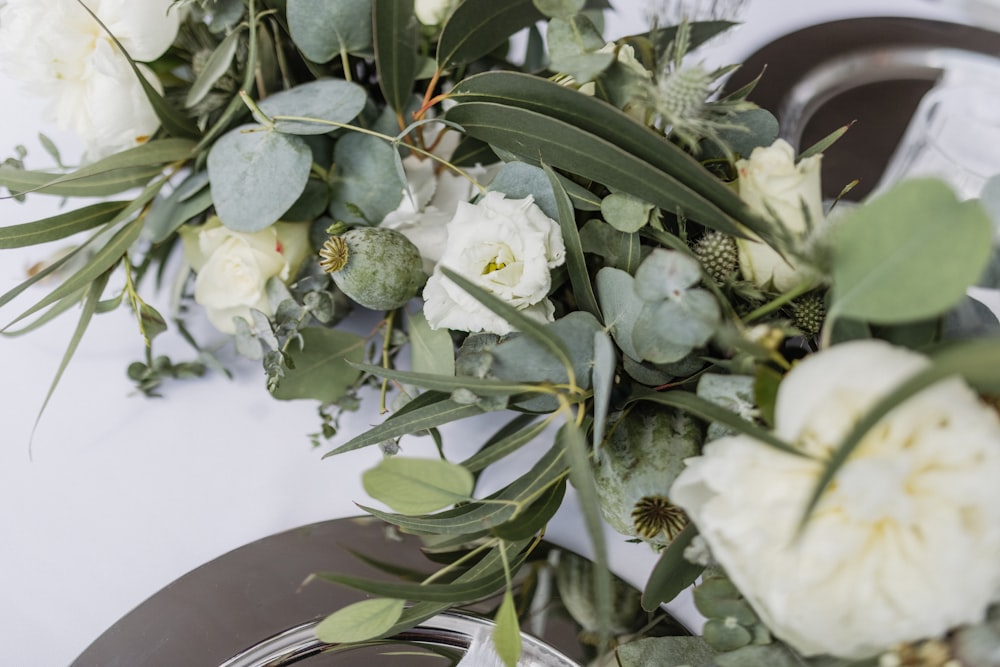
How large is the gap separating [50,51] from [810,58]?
1.76 ft

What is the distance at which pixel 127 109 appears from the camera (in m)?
0.39

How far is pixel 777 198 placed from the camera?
0.94 feet

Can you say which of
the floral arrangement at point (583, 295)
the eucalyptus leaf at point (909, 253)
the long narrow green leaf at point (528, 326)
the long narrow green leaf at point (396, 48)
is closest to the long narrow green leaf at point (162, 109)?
the floral arrangement at point (583, 295)

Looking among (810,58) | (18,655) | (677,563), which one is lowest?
(18,655)

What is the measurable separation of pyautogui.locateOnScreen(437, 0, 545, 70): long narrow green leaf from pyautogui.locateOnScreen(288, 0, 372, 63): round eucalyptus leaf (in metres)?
0.05

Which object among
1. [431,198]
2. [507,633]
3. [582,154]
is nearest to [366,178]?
[431,198]

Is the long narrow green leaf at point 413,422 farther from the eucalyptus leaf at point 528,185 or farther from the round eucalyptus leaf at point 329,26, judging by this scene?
the round eucalyptus leaf at point 329,26

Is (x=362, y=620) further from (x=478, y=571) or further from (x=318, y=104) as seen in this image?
(x=318, y=104)

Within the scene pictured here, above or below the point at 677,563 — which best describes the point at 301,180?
above

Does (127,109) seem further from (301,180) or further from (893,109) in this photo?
(893,109)

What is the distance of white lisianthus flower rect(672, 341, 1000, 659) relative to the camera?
0.64ft

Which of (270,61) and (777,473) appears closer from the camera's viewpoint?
(777,473)

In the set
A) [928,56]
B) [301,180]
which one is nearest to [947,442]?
[301,180]

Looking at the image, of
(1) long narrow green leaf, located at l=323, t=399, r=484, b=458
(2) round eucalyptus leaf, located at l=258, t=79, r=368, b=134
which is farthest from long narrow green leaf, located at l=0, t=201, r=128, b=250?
(1) long narrow green leaf, located at l=323, t=399, r=484, b=458
